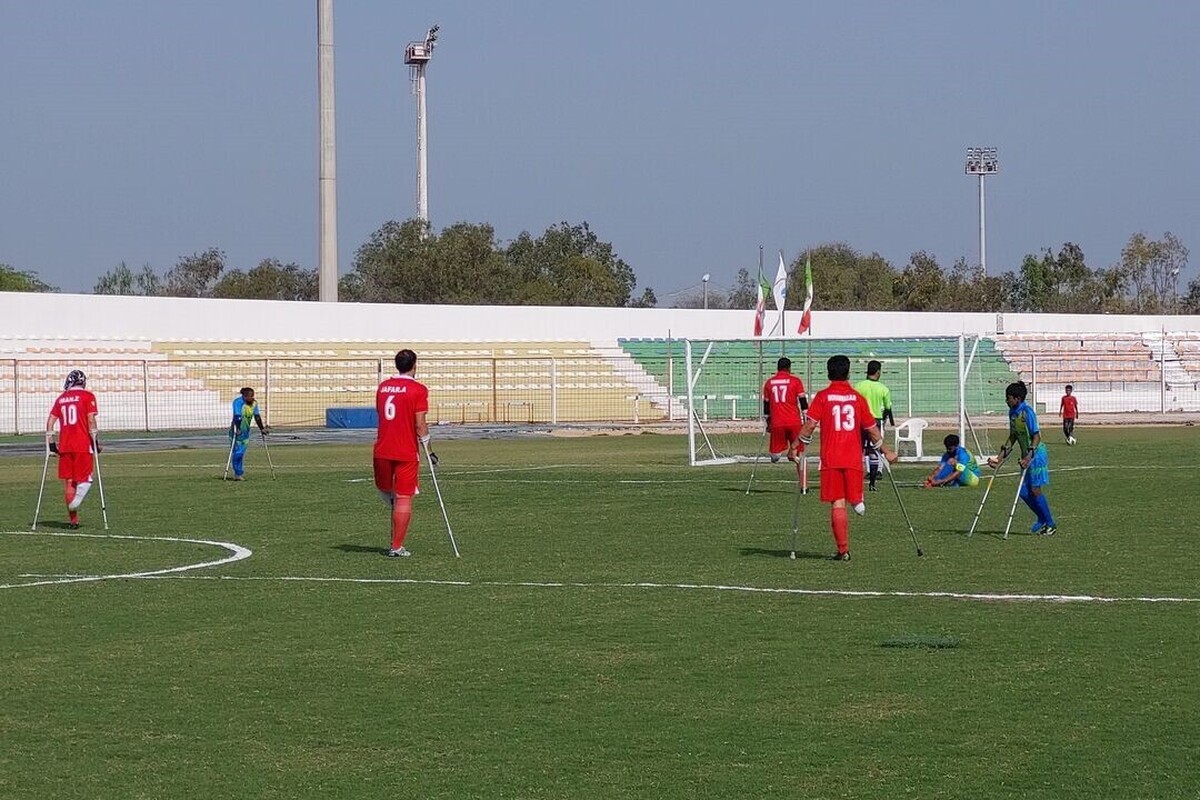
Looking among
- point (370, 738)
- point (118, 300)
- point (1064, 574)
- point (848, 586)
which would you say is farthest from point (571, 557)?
point (118, 300)

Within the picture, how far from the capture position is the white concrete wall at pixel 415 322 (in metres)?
57.7

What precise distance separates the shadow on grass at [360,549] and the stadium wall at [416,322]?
41.2 m

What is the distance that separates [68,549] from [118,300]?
43.1m

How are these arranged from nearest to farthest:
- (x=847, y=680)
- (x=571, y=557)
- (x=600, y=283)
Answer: (x=847, y=680)
(x=571, y=557)
(x=600, y=283)

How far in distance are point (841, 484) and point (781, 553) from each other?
1290 mm

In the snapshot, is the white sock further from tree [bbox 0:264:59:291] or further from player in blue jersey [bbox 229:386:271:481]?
tree [bbox 0:264:59:291]

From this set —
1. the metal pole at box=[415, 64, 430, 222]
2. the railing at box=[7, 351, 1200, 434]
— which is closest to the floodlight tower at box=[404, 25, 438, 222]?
the metal pole at box=[415, 64, 430, 222]

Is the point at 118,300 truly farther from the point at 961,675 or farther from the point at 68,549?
the point at 961,675

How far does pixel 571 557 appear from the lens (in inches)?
647

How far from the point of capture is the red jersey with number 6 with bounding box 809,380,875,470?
15.5 m

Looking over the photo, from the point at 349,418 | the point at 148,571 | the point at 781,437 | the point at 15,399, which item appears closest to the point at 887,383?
the point at 349,418

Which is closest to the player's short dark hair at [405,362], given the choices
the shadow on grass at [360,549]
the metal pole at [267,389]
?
the shadow on grass at [360,549]

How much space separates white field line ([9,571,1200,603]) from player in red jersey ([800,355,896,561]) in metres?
1.99

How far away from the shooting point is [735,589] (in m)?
13.9
